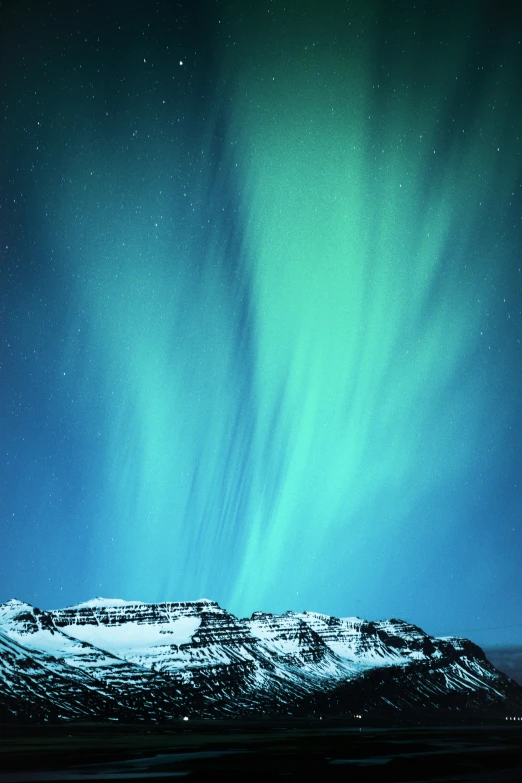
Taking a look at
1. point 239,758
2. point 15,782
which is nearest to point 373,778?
point 15,782

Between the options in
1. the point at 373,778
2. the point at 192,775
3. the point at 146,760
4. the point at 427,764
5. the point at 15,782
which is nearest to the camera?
the point at 15,782

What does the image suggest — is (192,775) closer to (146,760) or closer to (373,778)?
(373,778)

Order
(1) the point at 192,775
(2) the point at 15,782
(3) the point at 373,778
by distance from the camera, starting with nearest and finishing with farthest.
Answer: (2) the point at 15,782, (3) the point at 373,778, (1) the point at 192,775

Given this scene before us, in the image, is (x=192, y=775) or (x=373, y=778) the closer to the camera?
(x=373, y=778)

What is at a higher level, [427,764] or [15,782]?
[15,782]

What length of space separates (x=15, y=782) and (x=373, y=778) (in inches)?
1250

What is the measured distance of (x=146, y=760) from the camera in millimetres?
101562

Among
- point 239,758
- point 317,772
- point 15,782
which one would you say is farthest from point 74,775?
point 239,758

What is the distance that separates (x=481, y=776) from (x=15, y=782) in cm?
4346

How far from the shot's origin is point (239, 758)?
348 ft

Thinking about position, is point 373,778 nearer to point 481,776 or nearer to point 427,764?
point 481,776

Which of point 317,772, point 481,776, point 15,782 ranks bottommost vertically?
point 481,776

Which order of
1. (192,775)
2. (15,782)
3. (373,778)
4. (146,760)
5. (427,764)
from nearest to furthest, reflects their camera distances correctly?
(15,782), (373,778), (192,775), (427,764), (146,760)

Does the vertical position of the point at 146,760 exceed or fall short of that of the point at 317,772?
it exceeds it
